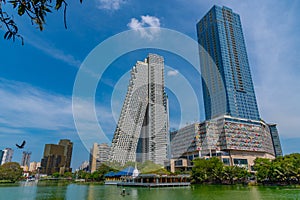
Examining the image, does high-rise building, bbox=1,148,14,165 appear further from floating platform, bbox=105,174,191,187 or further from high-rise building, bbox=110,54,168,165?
floating platform, bbox=105,174,191,187

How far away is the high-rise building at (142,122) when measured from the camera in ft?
215

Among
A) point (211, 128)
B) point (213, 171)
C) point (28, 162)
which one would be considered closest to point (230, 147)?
point (211, 128)

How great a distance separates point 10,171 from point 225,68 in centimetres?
6352

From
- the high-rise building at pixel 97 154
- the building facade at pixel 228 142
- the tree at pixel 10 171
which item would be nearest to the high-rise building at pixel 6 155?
the high-rise building at pixel 97 154

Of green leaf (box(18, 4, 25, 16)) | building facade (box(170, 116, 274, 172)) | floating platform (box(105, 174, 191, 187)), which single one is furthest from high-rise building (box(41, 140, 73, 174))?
green leaf (box(18, 4, 25, 16))

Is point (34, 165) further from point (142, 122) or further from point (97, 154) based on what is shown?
point (142, 122)

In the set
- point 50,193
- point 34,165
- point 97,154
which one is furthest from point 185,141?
point 34,165

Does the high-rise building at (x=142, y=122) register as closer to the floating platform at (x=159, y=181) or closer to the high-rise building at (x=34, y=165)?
the floating platform at (x=159, y=181)

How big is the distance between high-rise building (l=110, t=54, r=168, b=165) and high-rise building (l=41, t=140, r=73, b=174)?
61440 mm

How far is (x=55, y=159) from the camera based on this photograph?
11506 centimetres

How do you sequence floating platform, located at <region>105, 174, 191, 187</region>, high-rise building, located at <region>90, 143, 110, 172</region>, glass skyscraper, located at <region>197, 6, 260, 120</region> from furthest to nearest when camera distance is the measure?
high-rise building, located at <region>90, 143, 110, 172</region> → glass skyscraper, located at <region>197, 6, 260, 120</region> → floating platform, located at <region>105, 174, 191, 187</region>

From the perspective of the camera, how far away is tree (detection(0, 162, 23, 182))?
157 feet

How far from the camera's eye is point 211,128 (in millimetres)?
53406

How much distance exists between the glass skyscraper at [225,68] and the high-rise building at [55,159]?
90.5m
